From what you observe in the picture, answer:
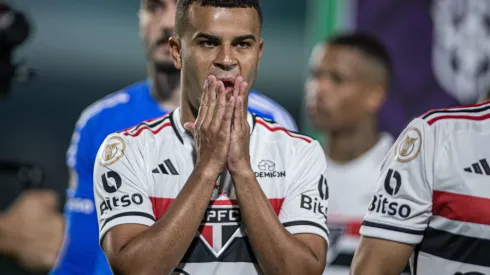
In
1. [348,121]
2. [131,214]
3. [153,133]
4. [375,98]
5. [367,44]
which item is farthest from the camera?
[348,121]

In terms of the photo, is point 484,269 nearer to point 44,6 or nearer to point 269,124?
point 269,124

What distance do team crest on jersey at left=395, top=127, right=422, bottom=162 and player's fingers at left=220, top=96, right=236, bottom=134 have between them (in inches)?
19.9

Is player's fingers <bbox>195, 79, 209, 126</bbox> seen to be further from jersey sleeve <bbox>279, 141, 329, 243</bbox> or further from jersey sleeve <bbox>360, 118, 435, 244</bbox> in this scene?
jersey sleeve <bbox>360, 118, 435, 244</bbox>

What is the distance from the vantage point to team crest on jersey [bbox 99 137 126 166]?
255 centimetres

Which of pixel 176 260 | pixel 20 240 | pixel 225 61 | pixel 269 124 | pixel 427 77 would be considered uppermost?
pixel 225 61

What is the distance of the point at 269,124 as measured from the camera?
273 centimetres

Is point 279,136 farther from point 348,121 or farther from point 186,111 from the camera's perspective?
point 348,121

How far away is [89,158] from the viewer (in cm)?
354

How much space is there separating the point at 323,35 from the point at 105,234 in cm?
353

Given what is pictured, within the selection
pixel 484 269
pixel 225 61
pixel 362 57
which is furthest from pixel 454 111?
pixel 362 57

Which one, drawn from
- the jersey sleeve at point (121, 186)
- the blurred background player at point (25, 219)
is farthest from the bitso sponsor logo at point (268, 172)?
the blurred background player at point (25, 219)

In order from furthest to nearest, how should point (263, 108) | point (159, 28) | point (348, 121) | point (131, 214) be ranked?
point (348, 121) → point (159, 28) → point (263, 108) → point (131, 214)

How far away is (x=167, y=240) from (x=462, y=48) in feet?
12.4

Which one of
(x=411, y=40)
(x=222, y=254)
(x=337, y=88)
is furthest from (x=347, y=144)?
(x=222, y=254)
